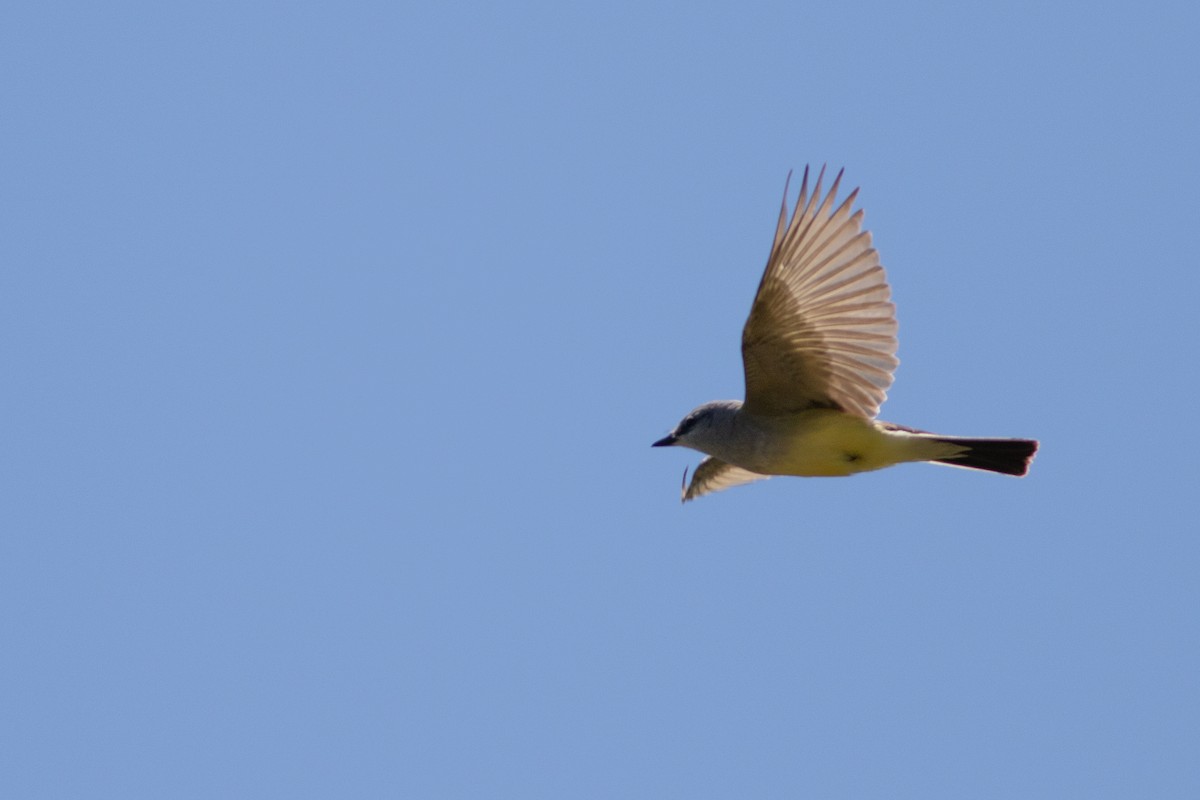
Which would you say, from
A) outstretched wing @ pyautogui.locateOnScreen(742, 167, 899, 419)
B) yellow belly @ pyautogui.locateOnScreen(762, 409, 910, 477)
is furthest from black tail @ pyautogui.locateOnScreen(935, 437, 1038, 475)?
outstretched wing @ pyautogui.locateOnScreen(742, 167, 899, 419)

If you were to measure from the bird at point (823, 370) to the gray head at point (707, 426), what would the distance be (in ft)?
0.05

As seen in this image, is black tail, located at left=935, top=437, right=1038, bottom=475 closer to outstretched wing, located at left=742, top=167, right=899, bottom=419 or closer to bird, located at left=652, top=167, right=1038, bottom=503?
bird, located at left=652, top=167, right=1038, bottom=503

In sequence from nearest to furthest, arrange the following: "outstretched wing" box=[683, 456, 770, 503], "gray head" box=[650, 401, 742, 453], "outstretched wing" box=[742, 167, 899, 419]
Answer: "outstretched wing" box=[742, 167, 899, 419]
"gray head" box=[650, 401, 742, 453]
"outstretched wing" box=[683, 456, 770, 503]

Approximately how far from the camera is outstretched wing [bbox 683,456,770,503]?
11453 mm

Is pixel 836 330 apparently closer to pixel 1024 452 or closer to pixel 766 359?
pixel 766 359

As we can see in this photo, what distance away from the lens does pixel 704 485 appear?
1172 centimetres

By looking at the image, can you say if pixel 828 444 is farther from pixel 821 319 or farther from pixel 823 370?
pixel 821 319

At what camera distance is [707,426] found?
972 cm

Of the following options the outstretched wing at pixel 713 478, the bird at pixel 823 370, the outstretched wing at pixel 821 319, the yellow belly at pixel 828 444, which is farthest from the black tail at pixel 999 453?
the outstretched wing at pixel 713 478

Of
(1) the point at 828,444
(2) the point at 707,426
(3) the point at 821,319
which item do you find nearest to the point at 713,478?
(2) the point at 707,426

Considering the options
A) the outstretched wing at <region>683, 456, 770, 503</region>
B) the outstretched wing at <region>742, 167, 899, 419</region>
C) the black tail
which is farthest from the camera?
the outstretched wing at <region>683, 456, 770, 503</region>

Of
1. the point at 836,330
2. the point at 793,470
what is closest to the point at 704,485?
the point at 793,470

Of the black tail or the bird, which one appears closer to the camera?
the bird

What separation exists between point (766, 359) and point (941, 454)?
134 cm
